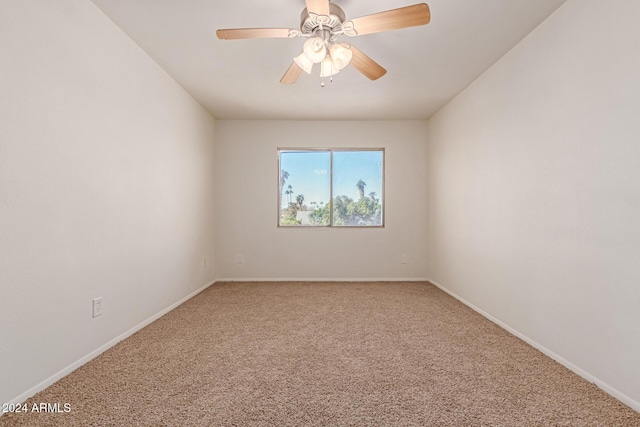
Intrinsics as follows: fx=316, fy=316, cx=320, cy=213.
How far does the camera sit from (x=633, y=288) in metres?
1.59

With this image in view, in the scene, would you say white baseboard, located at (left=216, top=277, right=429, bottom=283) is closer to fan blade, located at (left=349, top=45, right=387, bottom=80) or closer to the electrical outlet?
the electrical outlet

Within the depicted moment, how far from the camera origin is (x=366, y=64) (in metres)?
2.28

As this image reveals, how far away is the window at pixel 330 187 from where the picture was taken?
4.70m

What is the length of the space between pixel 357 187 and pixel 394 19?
3.06m

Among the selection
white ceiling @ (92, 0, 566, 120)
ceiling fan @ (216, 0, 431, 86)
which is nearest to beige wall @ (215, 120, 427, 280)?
white ceiling @ (92, 0, 566, 120)

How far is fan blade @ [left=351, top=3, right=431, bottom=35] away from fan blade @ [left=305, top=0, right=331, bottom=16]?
0.58 feet

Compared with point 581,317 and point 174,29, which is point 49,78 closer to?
point 174,29

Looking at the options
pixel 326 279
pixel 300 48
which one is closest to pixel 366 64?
pixel 300 48

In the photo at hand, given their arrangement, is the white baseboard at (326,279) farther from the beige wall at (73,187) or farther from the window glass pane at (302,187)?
the beige wall at (73,187)

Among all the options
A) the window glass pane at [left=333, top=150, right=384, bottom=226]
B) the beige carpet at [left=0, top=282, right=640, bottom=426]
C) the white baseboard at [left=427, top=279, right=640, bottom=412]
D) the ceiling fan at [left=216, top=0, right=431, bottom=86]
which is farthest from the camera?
the window glass pane at [left=333, top=150, right=384, bottom=226]

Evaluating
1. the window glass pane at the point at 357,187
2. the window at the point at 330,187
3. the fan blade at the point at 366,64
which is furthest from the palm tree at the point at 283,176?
the fan blade at the point at 366,64

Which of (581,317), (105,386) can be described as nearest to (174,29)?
(105,386)

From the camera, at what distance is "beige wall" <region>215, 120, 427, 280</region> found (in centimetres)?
462

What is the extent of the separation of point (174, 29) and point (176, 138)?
123 centimetres
